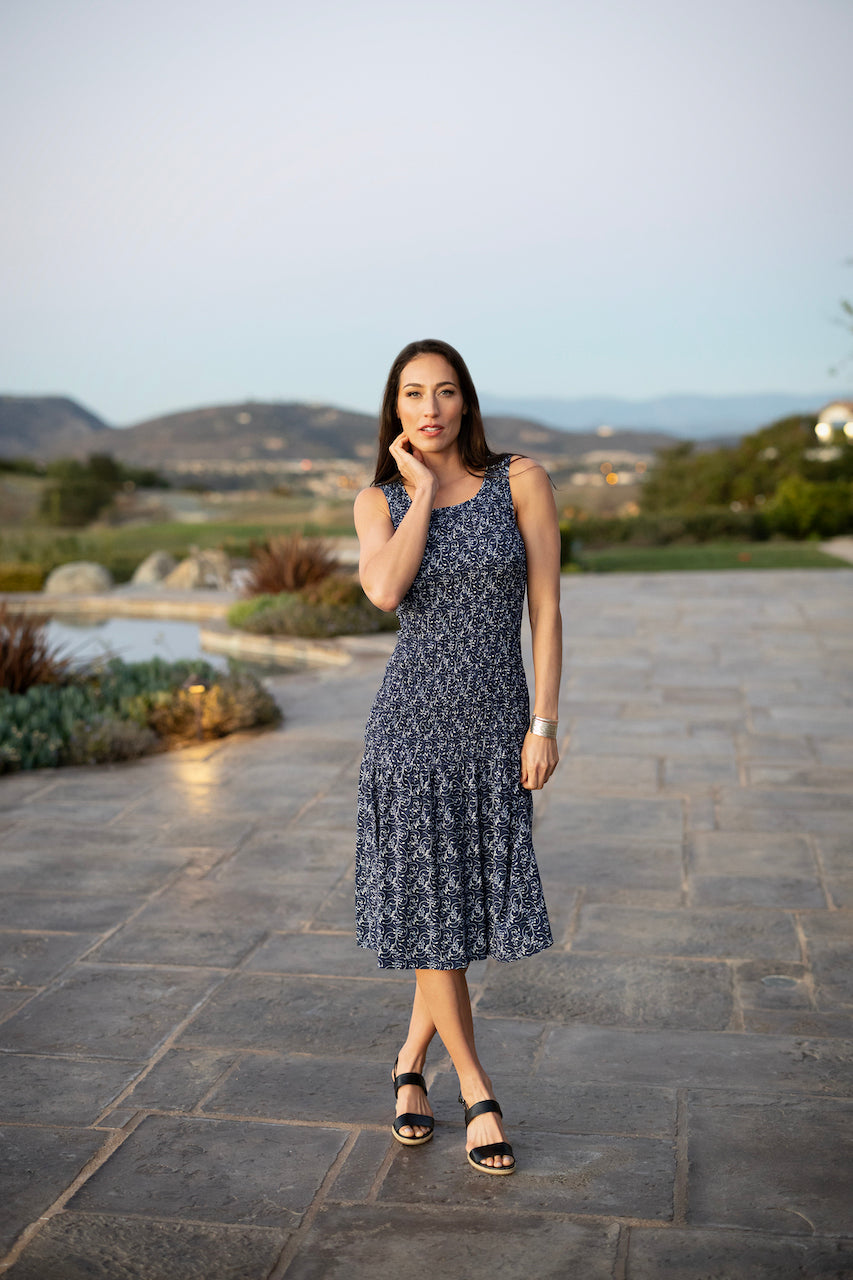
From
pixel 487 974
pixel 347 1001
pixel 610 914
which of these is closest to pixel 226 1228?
pixel 347 1001

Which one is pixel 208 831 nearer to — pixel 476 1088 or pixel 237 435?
pixel 476 1088

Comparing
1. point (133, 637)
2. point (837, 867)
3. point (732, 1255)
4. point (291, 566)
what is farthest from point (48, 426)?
point (732, 1255)

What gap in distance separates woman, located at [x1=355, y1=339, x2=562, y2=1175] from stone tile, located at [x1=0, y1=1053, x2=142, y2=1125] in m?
0.69

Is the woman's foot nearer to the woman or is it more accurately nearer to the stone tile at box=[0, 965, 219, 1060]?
the woman

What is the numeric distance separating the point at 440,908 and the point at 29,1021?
1285 mm

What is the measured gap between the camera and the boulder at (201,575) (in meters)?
13.9

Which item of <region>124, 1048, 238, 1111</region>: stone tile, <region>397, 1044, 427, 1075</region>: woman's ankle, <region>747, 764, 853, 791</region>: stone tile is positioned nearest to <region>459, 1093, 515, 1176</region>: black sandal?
<region>397, 1044, 427, 1075</region>: woman's ankle

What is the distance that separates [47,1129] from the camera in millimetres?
2434

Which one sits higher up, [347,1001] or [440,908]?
[440,908]

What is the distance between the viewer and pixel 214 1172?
7.41 feet

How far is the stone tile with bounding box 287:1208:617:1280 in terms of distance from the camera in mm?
1942

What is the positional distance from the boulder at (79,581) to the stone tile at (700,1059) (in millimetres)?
11668

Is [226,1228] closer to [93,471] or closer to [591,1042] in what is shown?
[591,1042]

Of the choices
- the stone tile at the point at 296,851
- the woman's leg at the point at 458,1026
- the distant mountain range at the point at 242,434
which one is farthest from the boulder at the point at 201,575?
the distant mountain range at the point at 242,434
